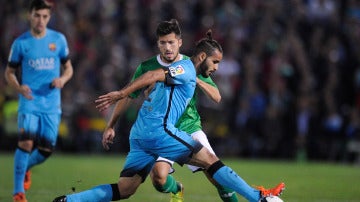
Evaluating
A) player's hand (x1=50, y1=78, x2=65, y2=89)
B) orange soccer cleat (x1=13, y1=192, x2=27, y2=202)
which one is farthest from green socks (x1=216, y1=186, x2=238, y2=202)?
player's hand (x1=50, y1=78, x2=65, y2=89)

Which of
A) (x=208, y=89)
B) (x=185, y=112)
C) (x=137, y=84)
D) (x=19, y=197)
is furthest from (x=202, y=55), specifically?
(x=19, y=197)

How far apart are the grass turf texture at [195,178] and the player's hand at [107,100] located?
5.85ft

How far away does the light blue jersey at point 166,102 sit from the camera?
818 cm

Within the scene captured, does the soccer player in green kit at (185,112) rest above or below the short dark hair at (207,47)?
below

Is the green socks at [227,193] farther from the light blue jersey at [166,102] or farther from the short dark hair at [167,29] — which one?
the short dark hair at [167,29]

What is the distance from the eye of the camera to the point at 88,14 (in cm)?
2166

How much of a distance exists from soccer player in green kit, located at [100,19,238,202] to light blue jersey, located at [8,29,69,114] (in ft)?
8.36

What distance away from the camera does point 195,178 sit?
1465 cm

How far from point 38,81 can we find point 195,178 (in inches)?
172

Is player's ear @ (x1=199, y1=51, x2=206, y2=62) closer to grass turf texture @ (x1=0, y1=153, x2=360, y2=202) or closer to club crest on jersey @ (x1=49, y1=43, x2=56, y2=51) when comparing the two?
grass turf texture @ (x1=0, y1=153, x2=360, y2=202)

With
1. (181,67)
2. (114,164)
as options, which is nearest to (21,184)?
(181,67)

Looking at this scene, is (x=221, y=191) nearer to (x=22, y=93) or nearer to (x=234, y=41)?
(x=22, y=93)

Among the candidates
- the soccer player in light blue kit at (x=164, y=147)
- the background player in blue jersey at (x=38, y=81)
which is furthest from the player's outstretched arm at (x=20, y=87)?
the soccer player in light blue kit at (x=164, y=147)

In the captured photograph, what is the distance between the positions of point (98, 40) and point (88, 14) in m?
1.07
